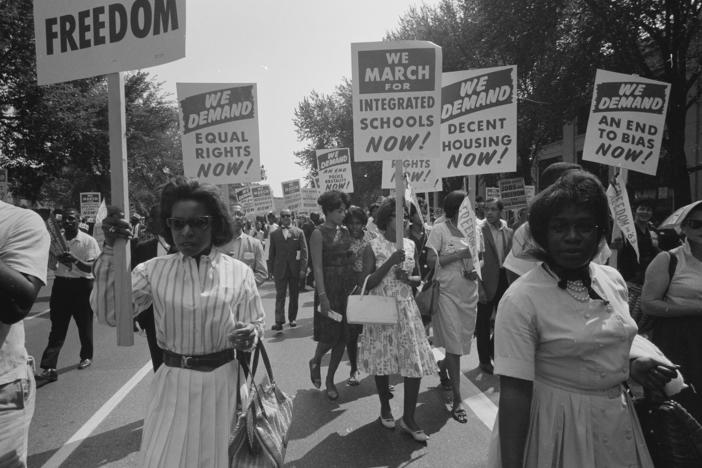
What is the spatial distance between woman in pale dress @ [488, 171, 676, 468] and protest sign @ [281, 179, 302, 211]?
15.5 m

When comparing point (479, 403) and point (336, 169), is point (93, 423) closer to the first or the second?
point (479, 403)

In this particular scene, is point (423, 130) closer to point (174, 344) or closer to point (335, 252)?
point (335, 252)

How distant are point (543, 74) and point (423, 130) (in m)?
14.8

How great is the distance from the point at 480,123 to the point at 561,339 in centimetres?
517

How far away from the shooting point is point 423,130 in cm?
519

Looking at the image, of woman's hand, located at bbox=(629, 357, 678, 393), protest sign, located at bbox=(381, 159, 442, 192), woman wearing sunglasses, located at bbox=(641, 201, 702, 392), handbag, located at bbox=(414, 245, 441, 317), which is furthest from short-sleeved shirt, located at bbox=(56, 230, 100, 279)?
woman's hand, located at bbox=(629, 357, 678, 393)

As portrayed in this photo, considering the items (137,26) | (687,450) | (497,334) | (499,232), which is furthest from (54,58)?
(499,232)

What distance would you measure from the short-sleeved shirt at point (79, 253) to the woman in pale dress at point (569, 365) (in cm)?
631

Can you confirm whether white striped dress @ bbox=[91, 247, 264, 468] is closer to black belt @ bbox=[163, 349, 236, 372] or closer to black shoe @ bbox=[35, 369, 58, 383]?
black belt @ bbox=[163, 349, 236, 372]

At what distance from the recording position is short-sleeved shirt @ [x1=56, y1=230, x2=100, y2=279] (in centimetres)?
701

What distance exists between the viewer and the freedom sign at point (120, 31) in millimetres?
3188

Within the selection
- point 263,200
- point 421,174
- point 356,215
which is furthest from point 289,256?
point 263,200

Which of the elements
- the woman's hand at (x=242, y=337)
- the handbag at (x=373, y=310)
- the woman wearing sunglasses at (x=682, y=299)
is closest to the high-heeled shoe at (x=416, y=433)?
the handbag at (x=373, y=310)

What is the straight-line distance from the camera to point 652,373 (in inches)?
77.7
